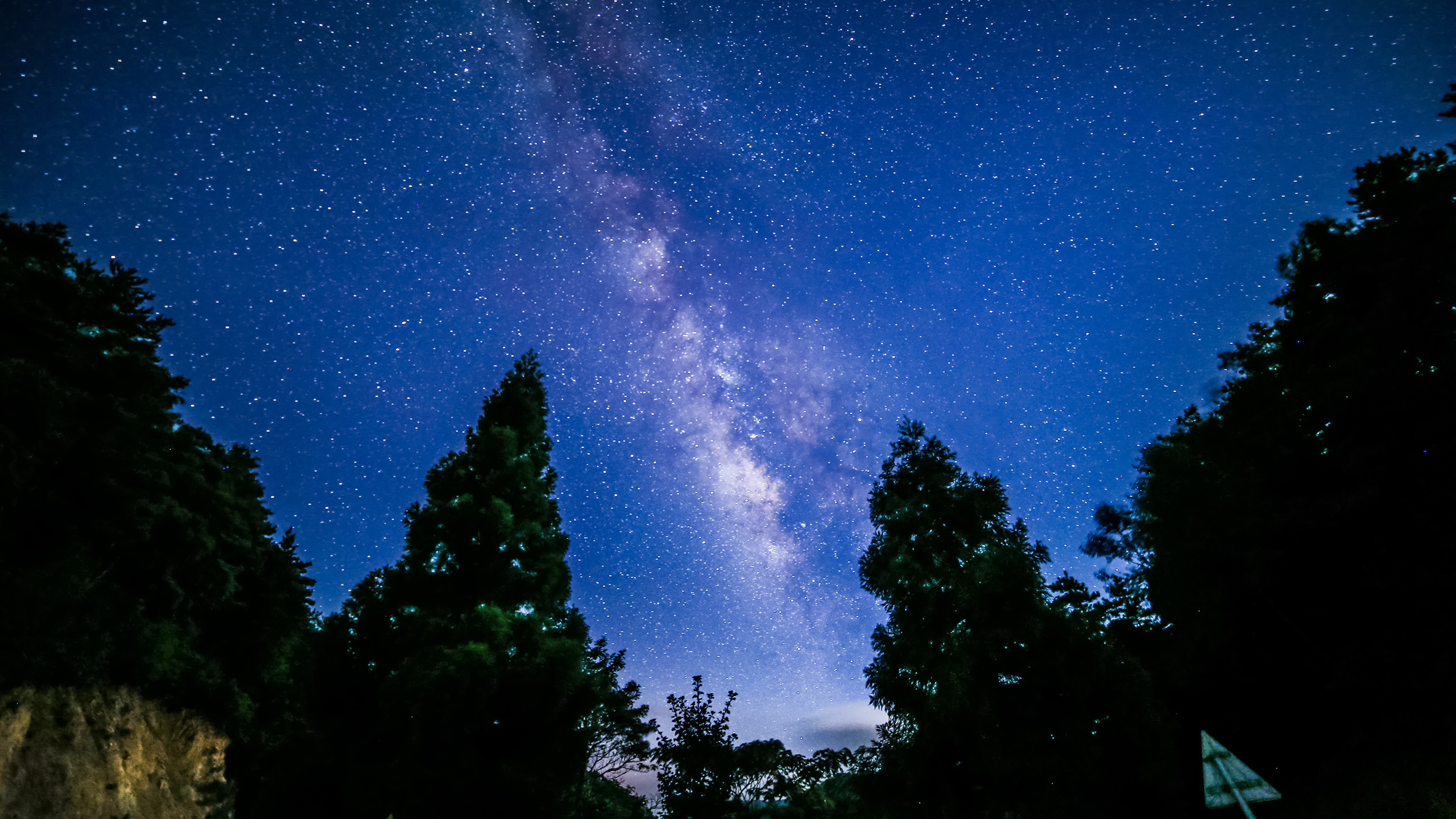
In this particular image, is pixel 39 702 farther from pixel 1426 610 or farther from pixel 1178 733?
pixel 1426 610

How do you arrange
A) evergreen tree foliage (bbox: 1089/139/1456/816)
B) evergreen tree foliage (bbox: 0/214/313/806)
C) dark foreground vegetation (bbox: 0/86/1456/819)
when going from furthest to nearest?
1. evergreen tree foliage (bbox: 0/214/313/806)
2. evergreen tree foliage (bbox: 1089/139/1456/816)
3. dark foreground vegetation (bbox: 0/86/1456/819)

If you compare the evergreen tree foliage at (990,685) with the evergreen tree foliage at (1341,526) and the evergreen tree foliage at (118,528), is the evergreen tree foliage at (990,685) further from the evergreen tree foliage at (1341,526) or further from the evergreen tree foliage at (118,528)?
the evergreen tree foliage at (118,528)

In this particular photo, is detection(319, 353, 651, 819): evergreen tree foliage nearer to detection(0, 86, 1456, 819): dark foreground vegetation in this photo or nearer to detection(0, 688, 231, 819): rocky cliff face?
detection(0, 86, 1456, 819): dark foreground vegetation

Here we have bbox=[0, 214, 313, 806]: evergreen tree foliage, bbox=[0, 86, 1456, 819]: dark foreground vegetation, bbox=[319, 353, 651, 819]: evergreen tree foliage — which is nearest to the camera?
bbox=[319, 353, 651, 819]: evergreen tree foliage

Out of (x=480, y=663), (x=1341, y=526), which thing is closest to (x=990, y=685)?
(x=1341, y=526)

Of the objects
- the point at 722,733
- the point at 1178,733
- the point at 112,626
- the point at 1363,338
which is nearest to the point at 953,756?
the point at 722,733

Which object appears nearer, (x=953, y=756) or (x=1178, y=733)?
(x=953, y=756)

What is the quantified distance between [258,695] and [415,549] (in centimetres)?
1590

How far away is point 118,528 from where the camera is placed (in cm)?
1777

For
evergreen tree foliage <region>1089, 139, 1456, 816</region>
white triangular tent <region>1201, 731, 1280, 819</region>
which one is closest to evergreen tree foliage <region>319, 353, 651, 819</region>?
white triangular tent <region>1201, 731, 1280, 819</region>

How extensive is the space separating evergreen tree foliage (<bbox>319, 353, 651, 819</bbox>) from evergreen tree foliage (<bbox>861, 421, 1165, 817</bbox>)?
854 centimetres

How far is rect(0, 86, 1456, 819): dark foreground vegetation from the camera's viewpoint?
1345cm

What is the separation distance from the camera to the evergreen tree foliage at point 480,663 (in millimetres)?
12375

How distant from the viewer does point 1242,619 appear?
1898 centimetres
